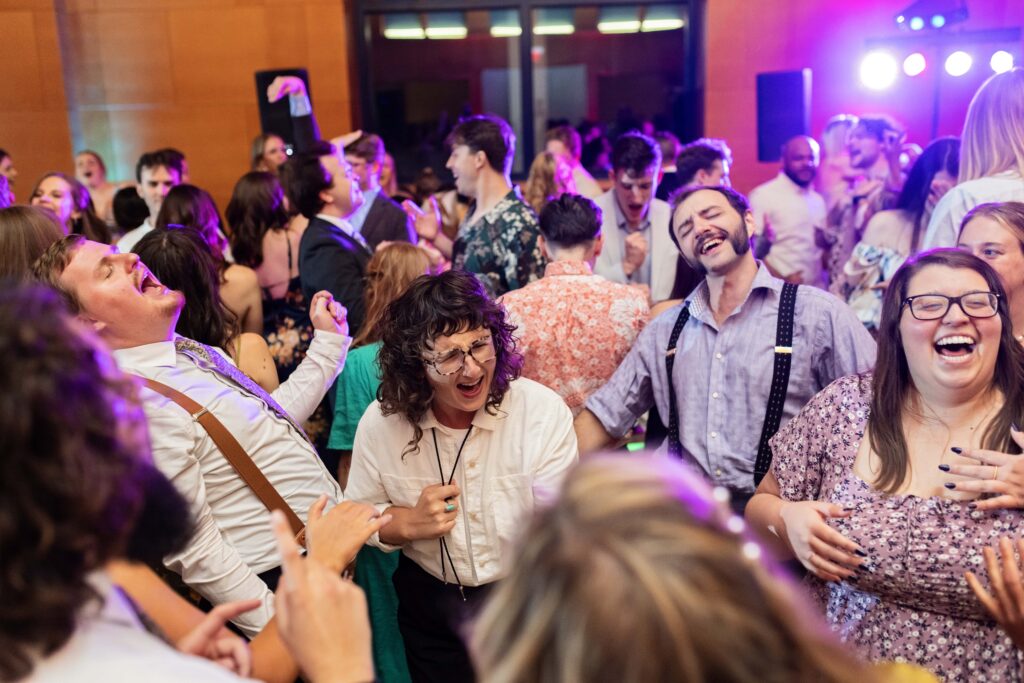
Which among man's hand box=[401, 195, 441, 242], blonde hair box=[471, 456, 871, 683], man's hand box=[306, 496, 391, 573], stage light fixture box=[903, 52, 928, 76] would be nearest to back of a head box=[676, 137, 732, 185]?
man's hand box=[401, 195, 441, 242]

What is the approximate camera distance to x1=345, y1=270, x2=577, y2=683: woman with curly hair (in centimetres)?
204

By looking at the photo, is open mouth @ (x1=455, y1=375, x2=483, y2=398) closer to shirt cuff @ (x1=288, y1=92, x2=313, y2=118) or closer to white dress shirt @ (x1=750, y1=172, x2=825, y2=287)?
white dress shirt @ (x1=750, y1=172, x2=825, y2=287)

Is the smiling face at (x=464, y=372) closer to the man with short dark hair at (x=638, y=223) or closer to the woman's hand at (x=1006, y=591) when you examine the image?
the woman's hand at (x=1006, y=591)

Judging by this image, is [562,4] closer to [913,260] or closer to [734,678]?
[913,260]

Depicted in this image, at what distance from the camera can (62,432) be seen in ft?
3.03

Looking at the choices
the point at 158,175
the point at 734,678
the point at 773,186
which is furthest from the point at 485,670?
the point at 773,186

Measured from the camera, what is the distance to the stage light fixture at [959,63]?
20.0 ft

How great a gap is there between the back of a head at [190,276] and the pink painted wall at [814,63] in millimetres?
5855

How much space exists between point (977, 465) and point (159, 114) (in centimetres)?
737

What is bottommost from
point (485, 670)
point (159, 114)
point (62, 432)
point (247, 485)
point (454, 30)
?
point (247, 485)

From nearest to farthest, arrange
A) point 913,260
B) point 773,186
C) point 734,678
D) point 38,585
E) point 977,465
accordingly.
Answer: point 734,678, point 38,585, point 977,465, point 913,260, point 773,186

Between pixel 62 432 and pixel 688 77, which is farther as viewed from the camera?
pixel 688 77

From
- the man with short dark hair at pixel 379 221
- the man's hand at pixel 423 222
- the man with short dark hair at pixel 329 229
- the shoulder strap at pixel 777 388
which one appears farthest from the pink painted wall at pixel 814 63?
the shoulder strap at pixel 777 388

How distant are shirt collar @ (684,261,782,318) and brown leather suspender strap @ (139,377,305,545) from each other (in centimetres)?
121
